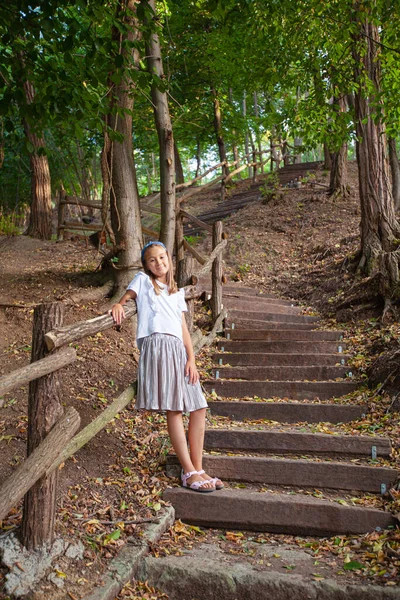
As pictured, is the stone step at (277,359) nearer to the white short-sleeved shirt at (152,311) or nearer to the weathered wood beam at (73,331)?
the white short-sleeved shirt at (152,311)

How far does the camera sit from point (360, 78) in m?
7.69

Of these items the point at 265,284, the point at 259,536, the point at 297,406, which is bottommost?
the point at 259,536

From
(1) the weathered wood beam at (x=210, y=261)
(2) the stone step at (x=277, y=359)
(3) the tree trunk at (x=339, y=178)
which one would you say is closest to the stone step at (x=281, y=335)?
(2) the stone step at (x=277, y=359)

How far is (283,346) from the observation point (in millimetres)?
6883

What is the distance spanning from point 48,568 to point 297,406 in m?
2.84

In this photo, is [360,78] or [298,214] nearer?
[360,78]

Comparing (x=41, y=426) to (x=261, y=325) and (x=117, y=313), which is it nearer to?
(x=117, y=313)

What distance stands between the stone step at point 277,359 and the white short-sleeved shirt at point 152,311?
2.88 m

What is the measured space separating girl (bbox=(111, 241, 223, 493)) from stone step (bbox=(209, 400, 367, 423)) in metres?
1.43

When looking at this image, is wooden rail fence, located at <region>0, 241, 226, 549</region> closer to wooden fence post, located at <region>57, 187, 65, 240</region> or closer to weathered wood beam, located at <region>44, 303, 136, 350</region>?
weathered wood beam, located at <region>44, 303, 136, 350</region>

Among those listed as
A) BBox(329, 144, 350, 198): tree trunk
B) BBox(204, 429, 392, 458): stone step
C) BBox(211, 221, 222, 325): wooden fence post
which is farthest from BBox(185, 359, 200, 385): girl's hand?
BBox(329, 144, 350, 198): tree trunk

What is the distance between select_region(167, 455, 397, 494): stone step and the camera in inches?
155

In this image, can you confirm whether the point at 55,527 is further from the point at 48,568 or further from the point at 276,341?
the point at 276,341

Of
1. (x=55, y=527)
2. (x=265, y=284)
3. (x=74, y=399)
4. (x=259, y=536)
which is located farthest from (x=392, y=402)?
(x=265, y=284)
